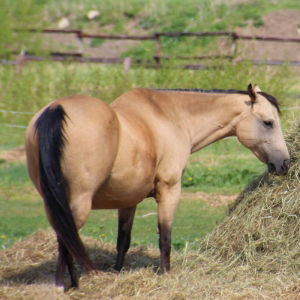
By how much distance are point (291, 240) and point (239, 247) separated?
49 centimetres

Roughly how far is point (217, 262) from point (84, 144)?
6.52 ft

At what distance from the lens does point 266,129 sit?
6.64 meters

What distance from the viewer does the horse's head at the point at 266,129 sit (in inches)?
260

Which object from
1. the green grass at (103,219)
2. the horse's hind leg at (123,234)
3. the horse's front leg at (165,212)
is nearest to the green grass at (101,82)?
the green grass at (103,219)

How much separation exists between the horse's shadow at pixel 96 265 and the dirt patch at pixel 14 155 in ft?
21.7

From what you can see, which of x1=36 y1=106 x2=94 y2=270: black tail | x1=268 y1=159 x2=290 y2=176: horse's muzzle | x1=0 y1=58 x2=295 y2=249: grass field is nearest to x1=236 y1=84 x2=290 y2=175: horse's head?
x1=268 y1=159 x2=290 y2=176: horse's muzzle

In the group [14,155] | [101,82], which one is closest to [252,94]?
[14,155]

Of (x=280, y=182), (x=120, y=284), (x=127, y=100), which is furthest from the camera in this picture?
(x=280, y=182)

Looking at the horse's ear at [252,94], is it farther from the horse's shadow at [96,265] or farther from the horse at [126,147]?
the horse's shadow at [96,265]

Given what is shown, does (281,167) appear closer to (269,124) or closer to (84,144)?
(269,124)

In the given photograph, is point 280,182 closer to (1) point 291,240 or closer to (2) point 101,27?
(1) point 291,240

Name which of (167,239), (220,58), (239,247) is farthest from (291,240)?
(220,58)

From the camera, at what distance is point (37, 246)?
23.9 feet

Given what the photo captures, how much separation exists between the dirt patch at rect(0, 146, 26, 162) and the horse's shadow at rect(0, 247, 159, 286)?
6.61m
